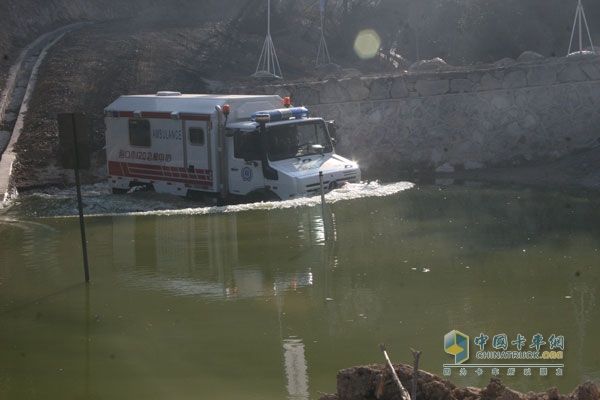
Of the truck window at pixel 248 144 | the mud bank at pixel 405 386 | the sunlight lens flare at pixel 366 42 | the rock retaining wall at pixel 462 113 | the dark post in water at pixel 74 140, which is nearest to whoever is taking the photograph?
the mud bank at pixel 405 386

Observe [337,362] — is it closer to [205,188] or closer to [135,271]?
[135,271]

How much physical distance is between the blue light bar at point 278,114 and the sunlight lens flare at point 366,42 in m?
14.7

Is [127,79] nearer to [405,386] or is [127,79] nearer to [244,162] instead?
[244,162]

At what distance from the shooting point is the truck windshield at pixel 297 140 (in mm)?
16766

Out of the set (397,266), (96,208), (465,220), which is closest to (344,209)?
(465,220)

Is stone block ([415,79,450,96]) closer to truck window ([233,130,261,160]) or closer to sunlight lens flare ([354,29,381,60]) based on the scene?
truck window ([233,130,261,160])

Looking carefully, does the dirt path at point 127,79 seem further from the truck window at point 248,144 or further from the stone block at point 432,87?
the truck window at point 248,144

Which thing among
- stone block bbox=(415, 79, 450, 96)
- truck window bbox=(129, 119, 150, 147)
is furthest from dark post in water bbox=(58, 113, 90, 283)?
stone block bbox=(415, 79, 450, 96)

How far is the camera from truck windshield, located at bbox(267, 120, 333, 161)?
1677cm

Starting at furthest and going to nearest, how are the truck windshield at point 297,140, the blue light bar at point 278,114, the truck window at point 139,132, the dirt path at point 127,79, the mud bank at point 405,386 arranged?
the dirt path at point 127,79
the truck window at point 139,132
the truck windshield at point 297,140
the blue light bar at point 278,114
the mud bank at point 405,386

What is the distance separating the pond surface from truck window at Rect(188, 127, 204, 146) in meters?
1.66

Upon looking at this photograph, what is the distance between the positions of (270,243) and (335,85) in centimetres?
1049

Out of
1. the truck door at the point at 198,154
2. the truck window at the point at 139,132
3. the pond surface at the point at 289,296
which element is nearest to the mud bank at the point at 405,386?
the pond surface at the point at 289,296

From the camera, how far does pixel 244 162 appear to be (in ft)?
55.5
